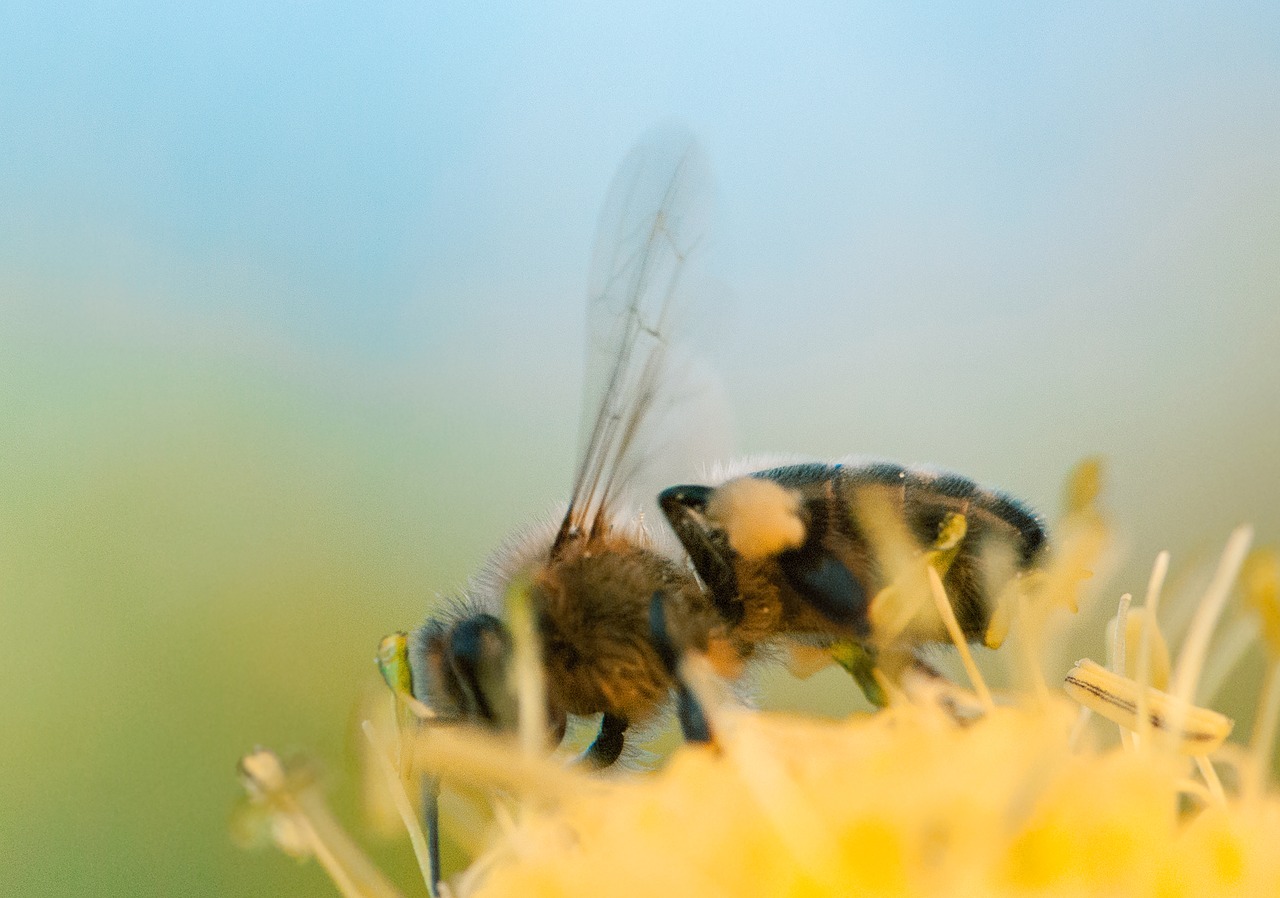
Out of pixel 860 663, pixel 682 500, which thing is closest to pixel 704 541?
pixel 682 500

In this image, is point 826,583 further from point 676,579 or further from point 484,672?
point 484,672

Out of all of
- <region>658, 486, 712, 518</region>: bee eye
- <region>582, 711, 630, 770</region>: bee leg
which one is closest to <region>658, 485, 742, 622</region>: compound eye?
<region>658, 486, 712, 518</region>: bee eye

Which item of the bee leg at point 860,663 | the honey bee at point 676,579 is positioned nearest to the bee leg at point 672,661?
the honey bee at point 676,579

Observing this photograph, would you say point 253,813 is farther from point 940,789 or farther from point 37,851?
point 37,851

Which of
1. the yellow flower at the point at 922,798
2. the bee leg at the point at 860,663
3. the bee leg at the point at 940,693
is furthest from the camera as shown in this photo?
the bee leg at the point at 860,663

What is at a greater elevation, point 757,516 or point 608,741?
point 757,516

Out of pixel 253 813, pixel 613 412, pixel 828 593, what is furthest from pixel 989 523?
pixel 253 813

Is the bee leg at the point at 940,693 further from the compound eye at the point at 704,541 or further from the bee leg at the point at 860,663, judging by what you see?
the compound eye at the point at 704,541
